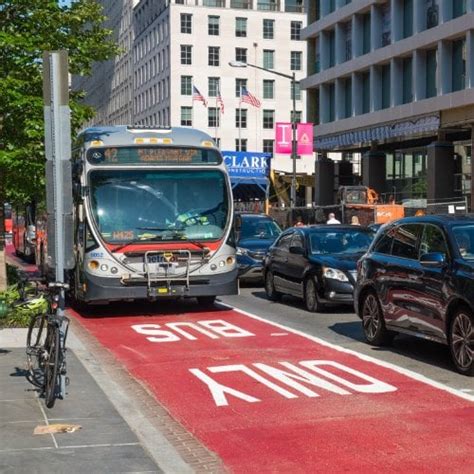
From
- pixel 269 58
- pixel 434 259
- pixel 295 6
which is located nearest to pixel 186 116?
pixel 269 58

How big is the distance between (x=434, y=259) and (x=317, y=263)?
6.28m

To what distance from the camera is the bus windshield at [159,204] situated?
15.4 meters

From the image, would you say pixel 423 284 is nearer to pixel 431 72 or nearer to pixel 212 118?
pixel 431 72

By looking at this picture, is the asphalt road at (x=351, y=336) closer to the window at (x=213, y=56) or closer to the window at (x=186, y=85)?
the window at (x=186, y=85)

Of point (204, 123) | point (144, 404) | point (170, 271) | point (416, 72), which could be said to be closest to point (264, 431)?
point (144, 404)

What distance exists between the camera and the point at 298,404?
Answer: 8.33 m

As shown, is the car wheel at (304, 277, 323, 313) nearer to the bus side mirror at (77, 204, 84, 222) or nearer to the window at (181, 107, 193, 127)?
the bus side mirror at (77, 204, 84, 222)

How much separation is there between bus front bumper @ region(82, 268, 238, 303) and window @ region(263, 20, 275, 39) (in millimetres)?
84999

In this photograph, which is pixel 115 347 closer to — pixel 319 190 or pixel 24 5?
pixel 24 5

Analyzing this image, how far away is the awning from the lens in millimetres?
44934

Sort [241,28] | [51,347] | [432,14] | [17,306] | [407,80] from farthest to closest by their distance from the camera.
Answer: [241,28], [407,80], [432,14], [17,306], [51,347]

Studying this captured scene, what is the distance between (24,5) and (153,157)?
341 cm

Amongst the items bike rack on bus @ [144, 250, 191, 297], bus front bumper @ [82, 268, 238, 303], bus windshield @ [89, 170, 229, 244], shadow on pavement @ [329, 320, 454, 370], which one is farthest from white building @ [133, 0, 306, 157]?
shadow on pavement @ [329, 320, 454, 370]

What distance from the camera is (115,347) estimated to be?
12305mm
